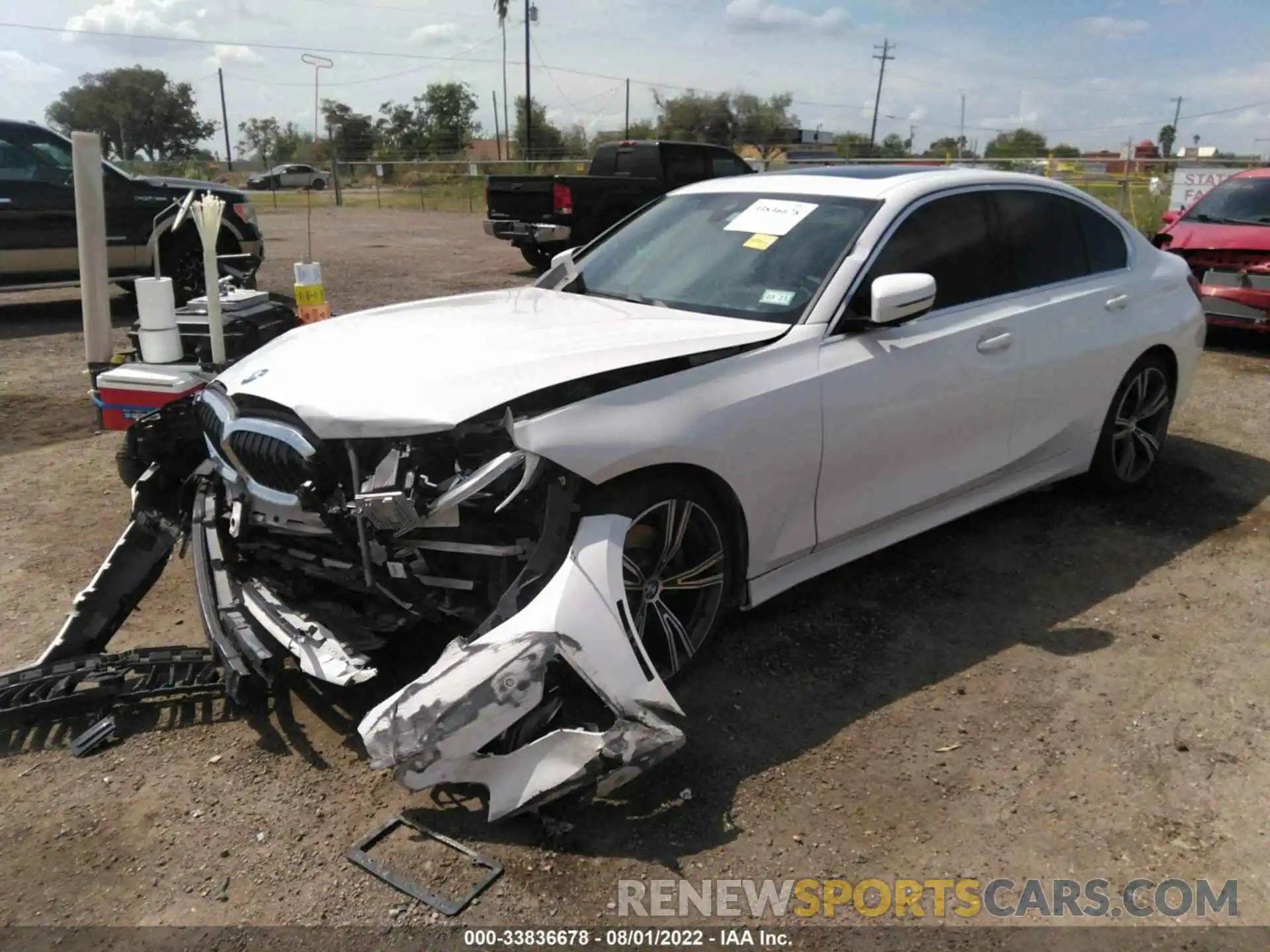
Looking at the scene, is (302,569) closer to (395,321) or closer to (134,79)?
(395,321)

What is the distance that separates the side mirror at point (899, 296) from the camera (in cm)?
363

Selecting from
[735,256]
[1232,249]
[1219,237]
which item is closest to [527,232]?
[1219,237]

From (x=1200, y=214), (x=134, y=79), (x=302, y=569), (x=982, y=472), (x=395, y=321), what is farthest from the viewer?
(x=134, y=79)

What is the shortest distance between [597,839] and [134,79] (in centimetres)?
8186

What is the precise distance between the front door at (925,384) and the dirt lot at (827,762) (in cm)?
54

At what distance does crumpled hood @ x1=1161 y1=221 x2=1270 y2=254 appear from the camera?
9.11 m

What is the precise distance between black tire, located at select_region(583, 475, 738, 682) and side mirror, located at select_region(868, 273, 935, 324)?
0.97 meters

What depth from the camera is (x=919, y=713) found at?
135 inches

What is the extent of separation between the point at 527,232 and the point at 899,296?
10593mm

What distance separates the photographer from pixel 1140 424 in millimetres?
5391

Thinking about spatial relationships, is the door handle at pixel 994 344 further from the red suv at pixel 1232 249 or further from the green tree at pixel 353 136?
the green tree at pixel 353 136

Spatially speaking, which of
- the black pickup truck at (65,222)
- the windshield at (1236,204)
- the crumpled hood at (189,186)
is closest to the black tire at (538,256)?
the crumpled hood at (189,186)

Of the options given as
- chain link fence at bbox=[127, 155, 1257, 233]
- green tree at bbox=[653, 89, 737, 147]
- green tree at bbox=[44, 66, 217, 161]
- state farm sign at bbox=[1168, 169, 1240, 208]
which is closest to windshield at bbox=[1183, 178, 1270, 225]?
chain link fence at bbox=[127, 155, 1257, 233]

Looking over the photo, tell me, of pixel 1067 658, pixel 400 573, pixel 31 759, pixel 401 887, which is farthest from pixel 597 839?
pixel 1067 658
